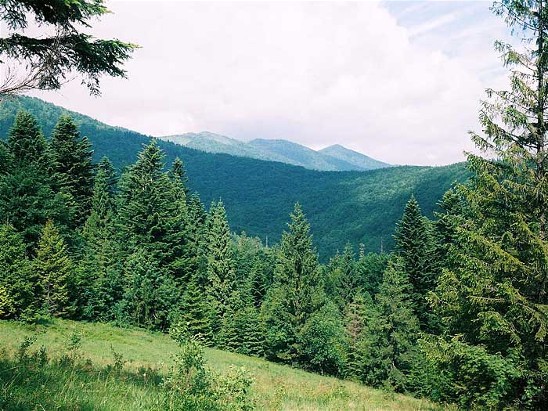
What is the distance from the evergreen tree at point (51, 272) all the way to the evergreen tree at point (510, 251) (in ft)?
78.0

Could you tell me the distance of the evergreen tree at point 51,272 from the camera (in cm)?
2748

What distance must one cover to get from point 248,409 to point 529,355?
12556mm

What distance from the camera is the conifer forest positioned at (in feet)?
43.6

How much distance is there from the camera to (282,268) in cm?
4216

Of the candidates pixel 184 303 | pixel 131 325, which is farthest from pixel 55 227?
pixel 184 303

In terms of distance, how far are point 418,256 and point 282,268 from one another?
43.5 feet

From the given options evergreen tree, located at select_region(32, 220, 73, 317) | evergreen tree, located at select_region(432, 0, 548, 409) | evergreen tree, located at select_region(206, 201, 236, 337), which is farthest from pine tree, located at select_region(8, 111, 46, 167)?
evergreen tree, located at select_region(432, 0, 548, 409)

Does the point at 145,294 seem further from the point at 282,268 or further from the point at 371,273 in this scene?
the point at 371,273

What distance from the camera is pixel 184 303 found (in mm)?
38281

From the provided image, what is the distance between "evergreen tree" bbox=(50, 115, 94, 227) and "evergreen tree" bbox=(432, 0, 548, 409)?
32419 mm

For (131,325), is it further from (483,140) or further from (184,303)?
(483,140)

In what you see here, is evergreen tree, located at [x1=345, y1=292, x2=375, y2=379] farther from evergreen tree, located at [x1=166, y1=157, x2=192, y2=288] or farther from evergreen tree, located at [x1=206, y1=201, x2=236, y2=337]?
evergreen tree, located at [x1=166, y1=157, x2=192, y2=288]

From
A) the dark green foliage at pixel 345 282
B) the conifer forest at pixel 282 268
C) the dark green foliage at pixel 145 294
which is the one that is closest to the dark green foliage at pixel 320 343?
the conifer forest at pixel 282 268

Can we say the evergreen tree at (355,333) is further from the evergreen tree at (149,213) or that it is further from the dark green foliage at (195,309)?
the evergreen tree at (149,213)
